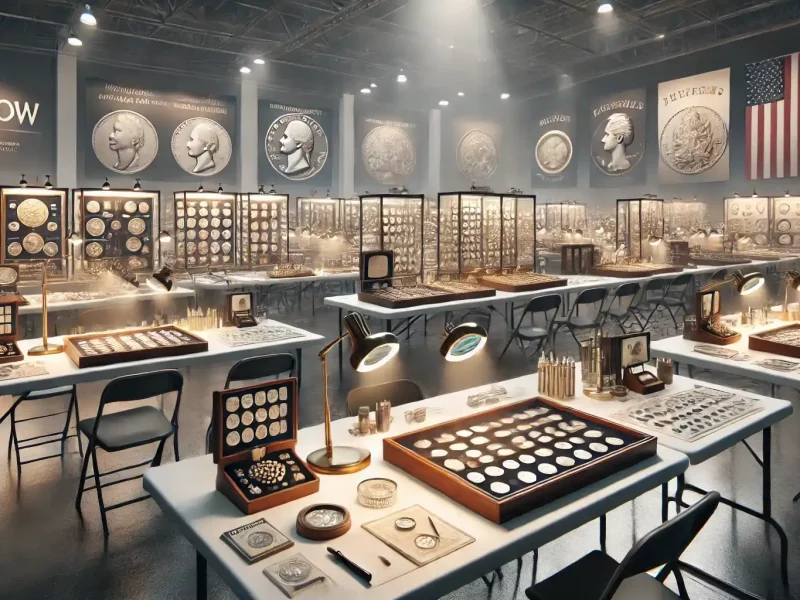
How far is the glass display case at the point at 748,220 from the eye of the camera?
12.4 m

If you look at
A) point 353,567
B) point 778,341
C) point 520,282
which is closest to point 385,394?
point 353,567

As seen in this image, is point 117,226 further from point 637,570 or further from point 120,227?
point 637,570

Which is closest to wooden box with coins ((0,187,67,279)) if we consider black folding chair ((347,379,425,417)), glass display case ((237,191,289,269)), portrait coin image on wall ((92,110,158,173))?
glass display case ((237,191,289,269))

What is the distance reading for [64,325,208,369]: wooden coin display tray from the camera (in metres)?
3.79

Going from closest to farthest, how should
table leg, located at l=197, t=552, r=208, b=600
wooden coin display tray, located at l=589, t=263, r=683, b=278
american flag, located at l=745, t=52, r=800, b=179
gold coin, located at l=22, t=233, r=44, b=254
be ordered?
table leg, located at l=197, t=552, r=208, b=600, gold coin, located at l=22, t=233, r=44, b=254, wooden coin display tray, located at l=589, t=263, r=683, b=278, american flag, located at l=745, t=52, r=800, b=179

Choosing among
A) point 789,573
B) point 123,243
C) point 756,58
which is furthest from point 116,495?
point 756,58

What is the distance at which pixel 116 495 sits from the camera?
3682mm

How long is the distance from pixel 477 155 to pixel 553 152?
2212 millimetres

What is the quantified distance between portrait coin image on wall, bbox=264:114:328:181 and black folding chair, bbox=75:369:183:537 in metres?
11.9

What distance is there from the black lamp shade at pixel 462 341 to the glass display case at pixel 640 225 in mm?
8774

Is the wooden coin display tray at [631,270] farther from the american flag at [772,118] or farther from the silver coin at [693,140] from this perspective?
the silver coin at [693,140]

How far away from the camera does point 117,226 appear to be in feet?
25.2

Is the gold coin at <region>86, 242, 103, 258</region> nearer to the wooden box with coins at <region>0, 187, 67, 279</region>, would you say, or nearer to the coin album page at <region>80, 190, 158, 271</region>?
the coin album page at <region>80, 190, 158, 271</region>

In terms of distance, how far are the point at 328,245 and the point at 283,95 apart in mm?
6339
